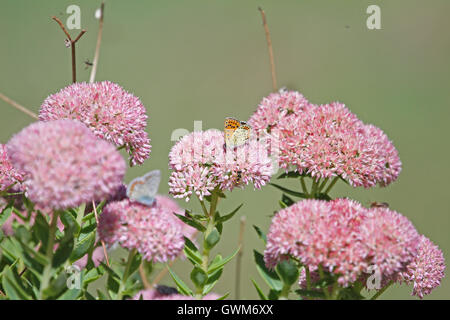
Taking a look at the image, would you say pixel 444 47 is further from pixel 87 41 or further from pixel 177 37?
pixel 87 41

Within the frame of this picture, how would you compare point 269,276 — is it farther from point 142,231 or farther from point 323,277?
point 142,231

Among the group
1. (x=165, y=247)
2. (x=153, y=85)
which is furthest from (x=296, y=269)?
(x=153, y=85)

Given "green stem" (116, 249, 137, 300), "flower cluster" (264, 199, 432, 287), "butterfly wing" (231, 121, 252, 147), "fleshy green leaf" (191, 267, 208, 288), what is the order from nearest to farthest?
"flower cluster" (264, 199, 432, 287) < "green stem" (116, 249, 137, 300) < "fleshy green leaf" (191, 267, 208, 288) < "butterfly wing" (231, 121, 252, 147)

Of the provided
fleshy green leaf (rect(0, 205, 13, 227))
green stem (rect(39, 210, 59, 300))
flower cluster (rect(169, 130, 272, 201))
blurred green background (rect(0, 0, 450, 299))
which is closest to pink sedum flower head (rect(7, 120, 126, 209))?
green stem (rect(39, 210, 59, 300))

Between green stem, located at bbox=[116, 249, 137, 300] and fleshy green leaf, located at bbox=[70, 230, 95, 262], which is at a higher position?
fleshy green leaf, located at bbox=[70, 230, 95, 262]

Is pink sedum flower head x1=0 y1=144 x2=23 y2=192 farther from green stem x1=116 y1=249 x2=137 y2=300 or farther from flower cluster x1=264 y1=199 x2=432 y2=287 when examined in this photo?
flower cluster x1=264 y1=199 x2=432 y2=287

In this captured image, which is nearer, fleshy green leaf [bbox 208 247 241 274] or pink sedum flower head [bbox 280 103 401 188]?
fleshy green leaf [bbox 208 247 241 274]
